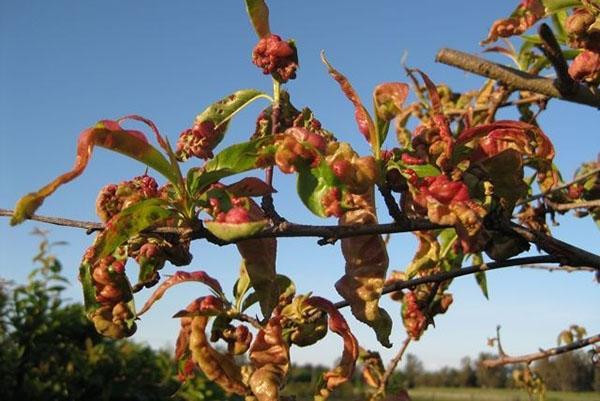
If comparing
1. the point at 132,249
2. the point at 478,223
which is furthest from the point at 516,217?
the point at 132,249

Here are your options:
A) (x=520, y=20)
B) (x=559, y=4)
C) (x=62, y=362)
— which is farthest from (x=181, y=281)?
(x=62, y=362)

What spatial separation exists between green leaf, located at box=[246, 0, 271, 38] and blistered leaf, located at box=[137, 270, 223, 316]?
52cm

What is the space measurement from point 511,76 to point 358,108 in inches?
10.1

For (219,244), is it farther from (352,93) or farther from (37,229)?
(37,229)

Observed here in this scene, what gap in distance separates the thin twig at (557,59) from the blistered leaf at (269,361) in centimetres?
65

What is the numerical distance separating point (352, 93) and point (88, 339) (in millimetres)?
4473

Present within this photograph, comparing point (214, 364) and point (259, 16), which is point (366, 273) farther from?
point (259, 16)

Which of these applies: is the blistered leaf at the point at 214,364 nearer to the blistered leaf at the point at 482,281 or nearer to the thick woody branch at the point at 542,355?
the thick woody branch at the point at 542,355

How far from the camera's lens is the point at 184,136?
1261 millimetres

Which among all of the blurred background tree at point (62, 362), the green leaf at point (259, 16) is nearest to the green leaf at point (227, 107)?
the green leaf at point (259, 16)

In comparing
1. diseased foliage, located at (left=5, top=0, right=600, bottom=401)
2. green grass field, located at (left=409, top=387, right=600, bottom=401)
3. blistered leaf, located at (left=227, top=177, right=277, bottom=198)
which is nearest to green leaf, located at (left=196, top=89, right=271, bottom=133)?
diseased foliage, located at (left=5, top=0, right=600, bottom=401)

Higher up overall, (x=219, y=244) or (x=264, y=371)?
(x=219, y=244)

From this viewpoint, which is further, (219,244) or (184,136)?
(184,136)

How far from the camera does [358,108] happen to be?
1.07 m
